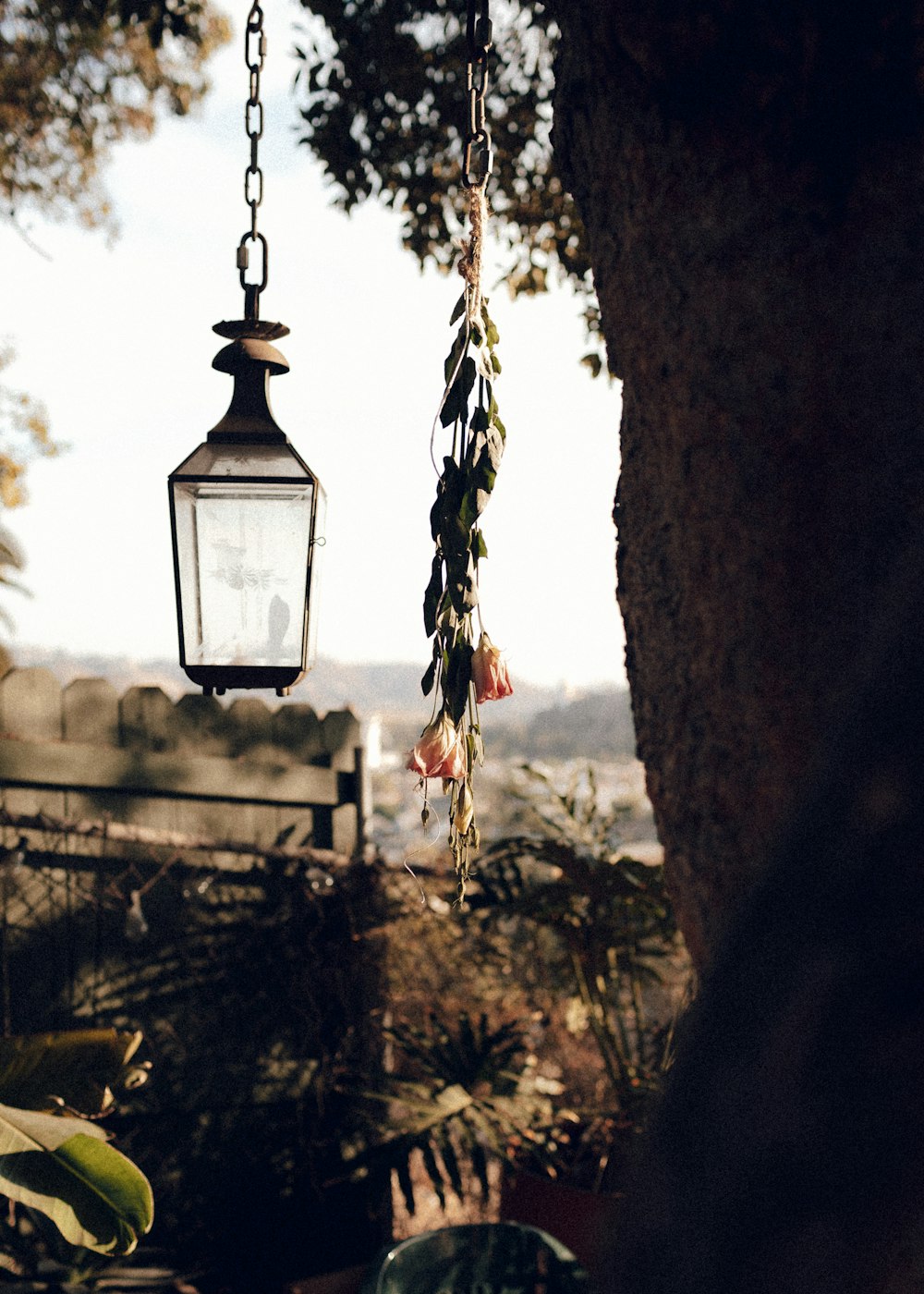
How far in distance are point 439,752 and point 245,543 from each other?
1.90 ft

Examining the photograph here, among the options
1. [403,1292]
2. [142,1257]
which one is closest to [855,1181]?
[403,1292]

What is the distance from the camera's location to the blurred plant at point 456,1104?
2.98 m

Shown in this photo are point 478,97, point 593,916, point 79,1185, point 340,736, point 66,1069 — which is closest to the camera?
point 478,97

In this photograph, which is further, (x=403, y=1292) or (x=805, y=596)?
(x=403, y=1292)

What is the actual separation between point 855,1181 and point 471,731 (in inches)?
44.2

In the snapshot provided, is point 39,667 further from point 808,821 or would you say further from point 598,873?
point 808,821

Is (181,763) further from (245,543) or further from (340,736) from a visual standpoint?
(245,543)

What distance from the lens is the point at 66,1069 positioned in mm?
2592

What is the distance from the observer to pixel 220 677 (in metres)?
1.74

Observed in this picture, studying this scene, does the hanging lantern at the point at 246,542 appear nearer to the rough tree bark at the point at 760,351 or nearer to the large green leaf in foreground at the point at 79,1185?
the rough tree bark at the point at 760,351

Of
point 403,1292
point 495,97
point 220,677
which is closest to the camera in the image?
point 220,677

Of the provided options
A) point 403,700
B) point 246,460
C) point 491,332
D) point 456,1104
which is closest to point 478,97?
point 491,332

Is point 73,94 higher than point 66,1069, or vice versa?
point 73,94

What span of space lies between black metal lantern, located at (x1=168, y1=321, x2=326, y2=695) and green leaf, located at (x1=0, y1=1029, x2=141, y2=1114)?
4.64 ft
